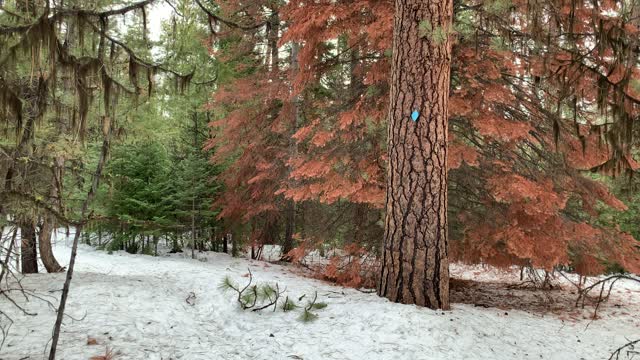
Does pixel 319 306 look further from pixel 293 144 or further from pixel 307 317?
→ pixel 293 144

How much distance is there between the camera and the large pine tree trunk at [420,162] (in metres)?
5.30

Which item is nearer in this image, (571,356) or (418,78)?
(571,356)

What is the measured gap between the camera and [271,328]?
5.01 metres

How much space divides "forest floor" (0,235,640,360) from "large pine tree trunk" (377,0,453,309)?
424 millimetres

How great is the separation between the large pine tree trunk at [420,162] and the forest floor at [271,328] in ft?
1.39

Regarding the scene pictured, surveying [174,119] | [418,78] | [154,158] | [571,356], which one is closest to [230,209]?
[154,158]

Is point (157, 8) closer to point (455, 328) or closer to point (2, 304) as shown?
point (2, 304)

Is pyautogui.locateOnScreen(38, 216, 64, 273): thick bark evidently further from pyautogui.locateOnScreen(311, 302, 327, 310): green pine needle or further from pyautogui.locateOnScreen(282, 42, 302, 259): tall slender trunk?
pyautogui.locateOnScreen(311, 302, 327, 310): green pine needle

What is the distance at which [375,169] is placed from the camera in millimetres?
6660

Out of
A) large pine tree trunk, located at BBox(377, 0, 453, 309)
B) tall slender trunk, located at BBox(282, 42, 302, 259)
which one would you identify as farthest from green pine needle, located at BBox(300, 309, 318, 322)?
tall slender trunk, located at BBox(282, 42, 302, 259)

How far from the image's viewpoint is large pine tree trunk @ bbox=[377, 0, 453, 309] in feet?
17.4

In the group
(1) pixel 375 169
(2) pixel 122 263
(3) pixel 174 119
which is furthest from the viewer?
(3) pixel 174 119

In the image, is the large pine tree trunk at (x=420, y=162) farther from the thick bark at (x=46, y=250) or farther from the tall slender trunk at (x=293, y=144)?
the thick bark at (x=46, y=250)

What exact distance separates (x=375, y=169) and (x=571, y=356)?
3.55 meters
